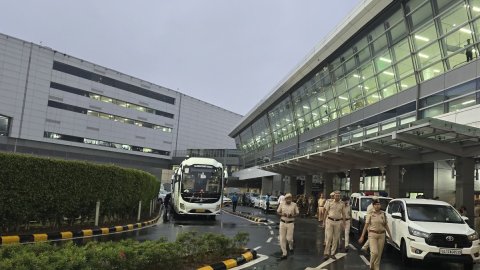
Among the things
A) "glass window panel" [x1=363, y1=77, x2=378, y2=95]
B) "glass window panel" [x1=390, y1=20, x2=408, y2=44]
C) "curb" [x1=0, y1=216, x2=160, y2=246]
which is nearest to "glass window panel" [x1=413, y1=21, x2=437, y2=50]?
"glass window panel" [x1=390, y1=20, x2=408, y2=44]

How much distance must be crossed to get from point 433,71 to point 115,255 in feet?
67.1

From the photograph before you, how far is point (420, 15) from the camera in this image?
76.8 ft

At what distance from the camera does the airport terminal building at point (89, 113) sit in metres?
69.0

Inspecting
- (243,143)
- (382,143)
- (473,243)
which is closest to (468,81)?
(382,143)

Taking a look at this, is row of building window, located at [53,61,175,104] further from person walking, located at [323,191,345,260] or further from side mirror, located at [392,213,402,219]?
side mirror, located at [392,213,402,219]

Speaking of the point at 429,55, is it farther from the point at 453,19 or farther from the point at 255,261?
the point at 255,261

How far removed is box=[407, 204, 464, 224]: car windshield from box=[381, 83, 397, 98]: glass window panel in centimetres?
1517

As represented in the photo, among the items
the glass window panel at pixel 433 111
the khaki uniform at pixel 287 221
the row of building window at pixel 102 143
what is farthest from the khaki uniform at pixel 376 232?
the row of building window at pixel 102 143

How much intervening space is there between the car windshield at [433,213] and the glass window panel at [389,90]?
1517 cm

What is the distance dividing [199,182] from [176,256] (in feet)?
56.7

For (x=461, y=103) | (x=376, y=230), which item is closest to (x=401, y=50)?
(x=461, y=103)

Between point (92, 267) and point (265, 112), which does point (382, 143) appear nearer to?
point (92, 267)

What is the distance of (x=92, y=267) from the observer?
23.3 ft

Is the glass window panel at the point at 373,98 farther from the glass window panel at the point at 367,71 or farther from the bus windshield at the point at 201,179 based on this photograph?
the bus windshield at the point at 201,179
